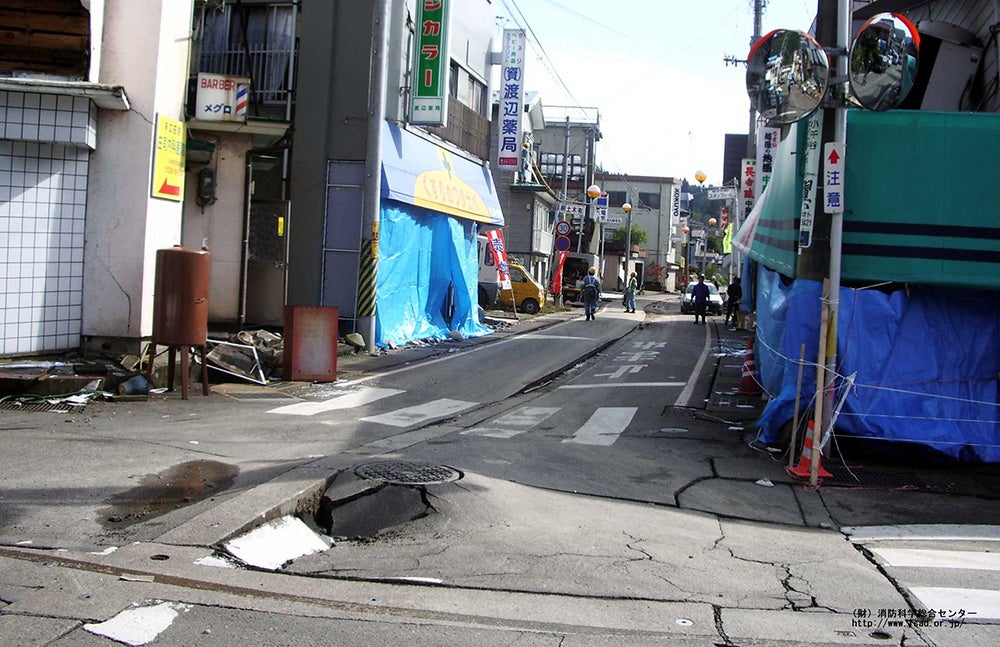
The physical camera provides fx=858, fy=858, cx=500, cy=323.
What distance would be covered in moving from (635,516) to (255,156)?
13529 mm

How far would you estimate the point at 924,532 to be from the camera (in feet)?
23.3

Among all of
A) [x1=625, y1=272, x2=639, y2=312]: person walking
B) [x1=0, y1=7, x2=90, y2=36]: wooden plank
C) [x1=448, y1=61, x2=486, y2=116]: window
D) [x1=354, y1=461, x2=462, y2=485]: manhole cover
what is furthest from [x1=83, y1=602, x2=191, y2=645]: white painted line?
[x1=625, y1=272, x2=639, y2=312]: person walking

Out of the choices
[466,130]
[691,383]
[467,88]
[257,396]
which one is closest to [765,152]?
[466,130]

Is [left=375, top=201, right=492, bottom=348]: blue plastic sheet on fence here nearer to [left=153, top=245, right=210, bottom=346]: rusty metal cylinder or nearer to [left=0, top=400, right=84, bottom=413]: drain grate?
[left=153, top=245, right=210, bottom=346]: rusty metal cylinder

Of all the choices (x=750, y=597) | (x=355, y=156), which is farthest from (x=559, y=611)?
(x=355, y=156)

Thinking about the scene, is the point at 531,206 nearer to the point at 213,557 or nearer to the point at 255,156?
the point at 255,156

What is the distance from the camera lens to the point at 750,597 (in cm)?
539

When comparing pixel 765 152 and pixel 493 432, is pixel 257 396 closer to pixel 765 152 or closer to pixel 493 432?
pixel 493 432

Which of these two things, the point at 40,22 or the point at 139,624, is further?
the point at 40,22

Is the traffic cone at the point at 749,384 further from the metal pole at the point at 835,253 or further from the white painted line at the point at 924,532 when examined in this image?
the white painted line at the point at 924,532

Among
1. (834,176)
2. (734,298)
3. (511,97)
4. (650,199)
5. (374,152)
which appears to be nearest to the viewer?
(834,176)

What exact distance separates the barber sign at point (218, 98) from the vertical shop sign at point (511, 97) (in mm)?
14243

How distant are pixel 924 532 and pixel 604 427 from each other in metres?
4.58

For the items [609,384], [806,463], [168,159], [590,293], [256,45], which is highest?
[256,45]
